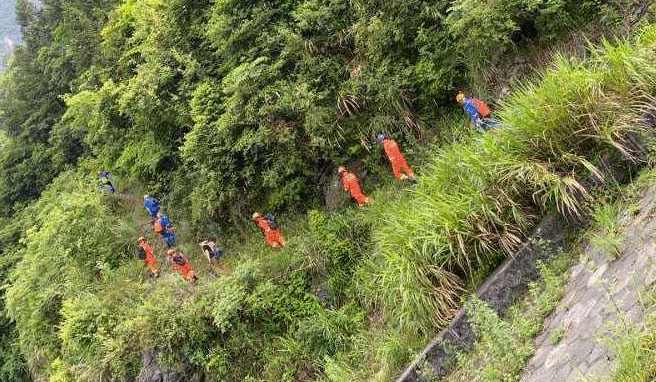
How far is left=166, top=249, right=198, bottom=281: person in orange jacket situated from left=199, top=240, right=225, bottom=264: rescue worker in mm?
476

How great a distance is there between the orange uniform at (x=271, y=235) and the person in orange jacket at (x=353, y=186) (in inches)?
70.6

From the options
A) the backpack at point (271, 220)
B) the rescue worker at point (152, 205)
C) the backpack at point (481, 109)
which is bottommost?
the backpack at point (271, 220)

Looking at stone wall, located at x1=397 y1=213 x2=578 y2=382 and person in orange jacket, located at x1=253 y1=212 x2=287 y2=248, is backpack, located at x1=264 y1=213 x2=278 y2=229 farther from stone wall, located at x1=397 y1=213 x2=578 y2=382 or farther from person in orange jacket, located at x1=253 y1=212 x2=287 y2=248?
stone wall, located at x1=397 y1=213 x2=578 y2=382

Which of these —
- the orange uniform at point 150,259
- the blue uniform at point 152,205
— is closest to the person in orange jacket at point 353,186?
the orange uniform at point 150,259

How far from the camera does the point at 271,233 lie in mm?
12625

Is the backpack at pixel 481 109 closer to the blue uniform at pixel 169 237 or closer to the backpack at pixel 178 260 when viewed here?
the backpack at pixel 178 260

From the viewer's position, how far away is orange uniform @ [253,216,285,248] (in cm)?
1259

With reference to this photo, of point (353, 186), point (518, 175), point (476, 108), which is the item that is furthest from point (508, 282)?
point (353, 186)

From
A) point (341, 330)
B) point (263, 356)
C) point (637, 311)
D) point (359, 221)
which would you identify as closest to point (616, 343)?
point (637, 311)

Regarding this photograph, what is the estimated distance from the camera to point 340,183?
41.7 ft

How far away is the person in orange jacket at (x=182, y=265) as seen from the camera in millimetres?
13602

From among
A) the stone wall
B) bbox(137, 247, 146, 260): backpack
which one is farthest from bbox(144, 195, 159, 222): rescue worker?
the stone wall

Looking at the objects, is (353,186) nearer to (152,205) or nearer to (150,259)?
(150,259)

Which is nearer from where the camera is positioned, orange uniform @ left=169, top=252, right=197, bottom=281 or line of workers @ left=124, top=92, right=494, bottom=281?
line of workers @ left=124, top=92, right=494, bottom=281
